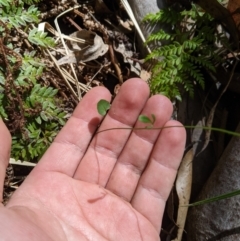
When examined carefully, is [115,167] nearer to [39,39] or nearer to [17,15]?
[39,39]

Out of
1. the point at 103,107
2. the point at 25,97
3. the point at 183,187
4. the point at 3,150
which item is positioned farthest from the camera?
the point at 183,187

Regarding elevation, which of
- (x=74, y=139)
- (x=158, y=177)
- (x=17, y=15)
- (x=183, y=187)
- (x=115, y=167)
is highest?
(x=17, y=15)

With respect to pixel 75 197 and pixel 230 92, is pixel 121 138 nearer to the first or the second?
pixel 75 197

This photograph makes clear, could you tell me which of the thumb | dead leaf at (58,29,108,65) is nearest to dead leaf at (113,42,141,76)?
dead leaf at (58,29,108,65)

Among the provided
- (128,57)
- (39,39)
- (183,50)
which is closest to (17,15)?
(39,39)

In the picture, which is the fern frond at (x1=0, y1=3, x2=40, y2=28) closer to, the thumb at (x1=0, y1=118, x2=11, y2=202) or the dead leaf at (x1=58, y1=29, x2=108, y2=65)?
the dead leaf at (x1=58, y1=29, x2=108, y2=65)

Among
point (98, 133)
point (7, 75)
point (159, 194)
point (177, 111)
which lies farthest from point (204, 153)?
point (7, 75)
